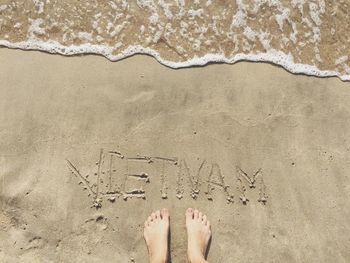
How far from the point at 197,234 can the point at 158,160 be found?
0.67 meters

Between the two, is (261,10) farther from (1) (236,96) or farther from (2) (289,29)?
(1) (236,96)

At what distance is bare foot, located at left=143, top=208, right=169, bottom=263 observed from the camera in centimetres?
326

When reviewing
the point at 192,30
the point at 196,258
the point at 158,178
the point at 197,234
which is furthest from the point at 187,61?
the point at 196,258

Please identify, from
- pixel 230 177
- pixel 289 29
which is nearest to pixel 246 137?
pixel 230 177

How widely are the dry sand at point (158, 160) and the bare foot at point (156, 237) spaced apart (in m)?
0.08

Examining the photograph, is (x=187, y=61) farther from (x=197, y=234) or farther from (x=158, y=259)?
(x=158, y=259)

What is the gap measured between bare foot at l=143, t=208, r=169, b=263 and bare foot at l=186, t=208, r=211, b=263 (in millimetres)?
190

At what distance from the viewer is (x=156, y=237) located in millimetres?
3279

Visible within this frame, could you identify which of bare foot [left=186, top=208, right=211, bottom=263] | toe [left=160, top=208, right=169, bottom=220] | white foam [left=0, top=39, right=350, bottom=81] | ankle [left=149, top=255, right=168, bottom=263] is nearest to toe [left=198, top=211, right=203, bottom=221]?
bare foot [left=186, top=208, right=211, bottom=263]

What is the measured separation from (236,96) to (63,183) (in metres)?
1.62

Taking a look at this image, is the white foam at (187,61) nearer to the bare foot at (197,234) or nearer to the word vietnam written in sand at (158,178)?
the word vietnam written in sand at (158,178)

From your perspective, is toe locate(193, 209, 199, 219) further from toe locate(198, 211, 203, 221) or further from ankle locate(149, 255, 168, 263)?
ankle locate(149, 255, 168, 263)

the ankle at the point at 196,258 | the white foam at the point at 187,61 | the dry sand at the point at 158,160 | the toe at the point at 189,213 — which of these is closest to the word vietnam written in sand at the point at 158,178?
the dry sand at the point at 158,160

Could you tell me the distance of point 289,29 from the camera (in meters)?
3.91
